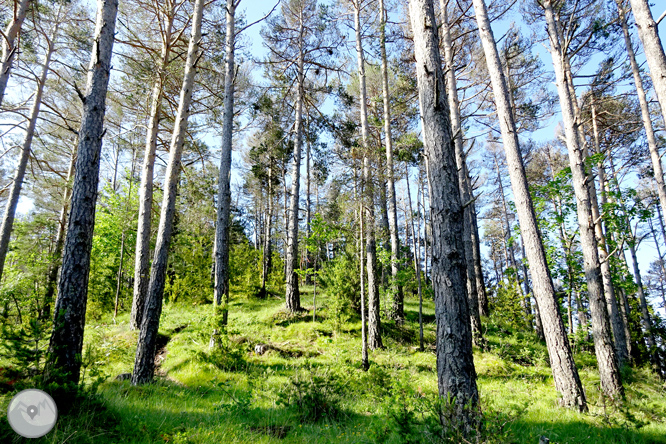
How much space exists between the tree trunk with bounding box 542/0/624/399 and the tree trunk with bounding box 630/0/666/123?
125 inches

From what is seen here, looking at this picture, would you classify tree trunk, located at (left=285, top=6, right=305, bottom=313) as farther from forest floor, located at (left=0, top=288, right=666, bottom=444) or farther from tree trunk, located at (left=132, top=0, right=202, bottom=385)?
tree trunk, located at (left=132, top=0, right=202, bottom=385)

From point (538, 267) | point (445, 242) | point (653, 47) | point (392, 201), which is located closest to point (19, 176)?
point (392, 201)

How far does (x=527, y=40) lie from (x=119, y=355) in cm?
1564

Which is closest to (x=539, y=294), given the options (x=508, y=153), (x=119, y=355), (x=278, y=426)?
(x=508, y=153)

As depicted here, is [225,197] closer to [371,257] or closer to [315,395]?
[371,257]

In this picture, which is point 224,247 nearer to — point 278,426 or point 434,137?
point 278,426

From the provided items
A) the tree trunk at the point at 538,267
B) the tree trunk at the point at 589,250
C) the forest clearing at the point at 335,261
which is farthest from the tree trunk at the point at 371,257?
the tree trunk at the point at 589,250

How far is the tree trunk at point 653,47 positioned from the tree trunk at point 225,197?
770 centimetres

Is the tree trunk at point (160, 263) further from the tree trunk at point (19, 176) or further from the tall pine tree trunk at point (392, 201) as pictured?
the tree trunk at point (19, 176)

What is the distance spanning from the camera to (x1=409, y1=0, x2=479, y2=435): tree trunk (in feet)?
10.1

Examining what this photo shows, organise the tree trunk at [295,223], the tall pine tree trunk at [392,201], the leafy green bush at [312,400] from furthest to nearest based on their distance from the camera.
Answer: the tree trunk at [295,223] → the tall pine tree trunk at [392,201] → the leafy green bush at [312,400]

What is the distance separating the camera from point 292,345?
8.31 m

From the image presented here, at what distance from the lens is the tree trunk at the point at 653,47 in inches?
162

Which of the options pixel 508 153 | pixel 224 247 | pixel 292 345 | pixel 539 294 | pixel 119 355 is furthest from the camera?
pixel 292 345
